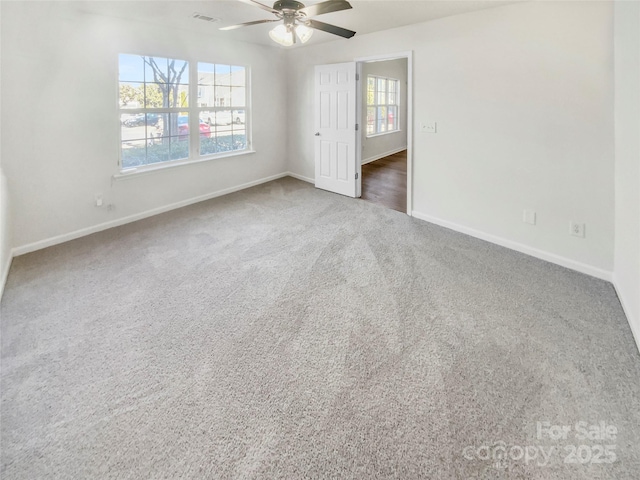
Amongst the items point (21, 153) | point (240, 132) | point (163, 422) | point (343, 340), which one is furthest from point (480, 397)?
point (240, 132)

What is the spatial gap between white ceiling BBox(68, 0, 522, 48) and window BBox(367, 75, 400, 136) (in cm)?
414

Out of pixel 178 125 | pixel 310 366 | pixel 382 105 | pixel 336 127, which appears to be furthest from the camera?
pixel 382 105

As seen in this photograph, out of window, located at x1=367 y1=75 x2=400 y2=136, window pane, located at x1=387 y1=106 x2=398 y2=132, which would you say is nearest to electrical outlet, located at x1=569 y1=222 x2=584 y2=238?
window, located at x1=367 y1=75 x2=400 y2=136

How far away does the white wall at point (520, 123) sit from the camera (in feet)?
9.89

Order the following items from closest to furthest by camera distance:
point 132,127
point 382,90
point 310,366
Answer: point 310,366, point 132,127, point 382,90

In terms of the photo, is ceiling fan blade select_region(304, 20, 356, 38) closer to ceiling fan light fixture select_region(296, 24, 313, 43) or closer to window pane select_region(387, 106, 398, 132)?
ceiling fan light fixture select_region(296, 24, 313, 43)

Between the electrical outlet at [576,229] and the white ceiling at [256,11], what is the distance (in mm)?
2135

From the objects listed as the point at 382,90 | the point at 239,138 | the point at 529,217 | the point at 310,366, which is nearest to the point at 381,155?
the point at 382,90

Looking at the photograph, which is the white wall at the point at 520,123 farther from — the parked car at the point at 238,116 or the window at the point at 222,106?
the parked car at the point at 238,116

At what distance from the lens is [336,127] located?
5.66m

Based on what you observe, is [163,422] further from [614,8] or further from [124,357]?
[614,8]

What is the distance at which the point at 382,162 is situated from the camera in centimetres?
866

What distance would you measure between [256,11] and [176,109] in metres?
1.82

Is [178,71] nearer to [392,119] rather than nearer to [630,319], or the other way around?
[630,319]
